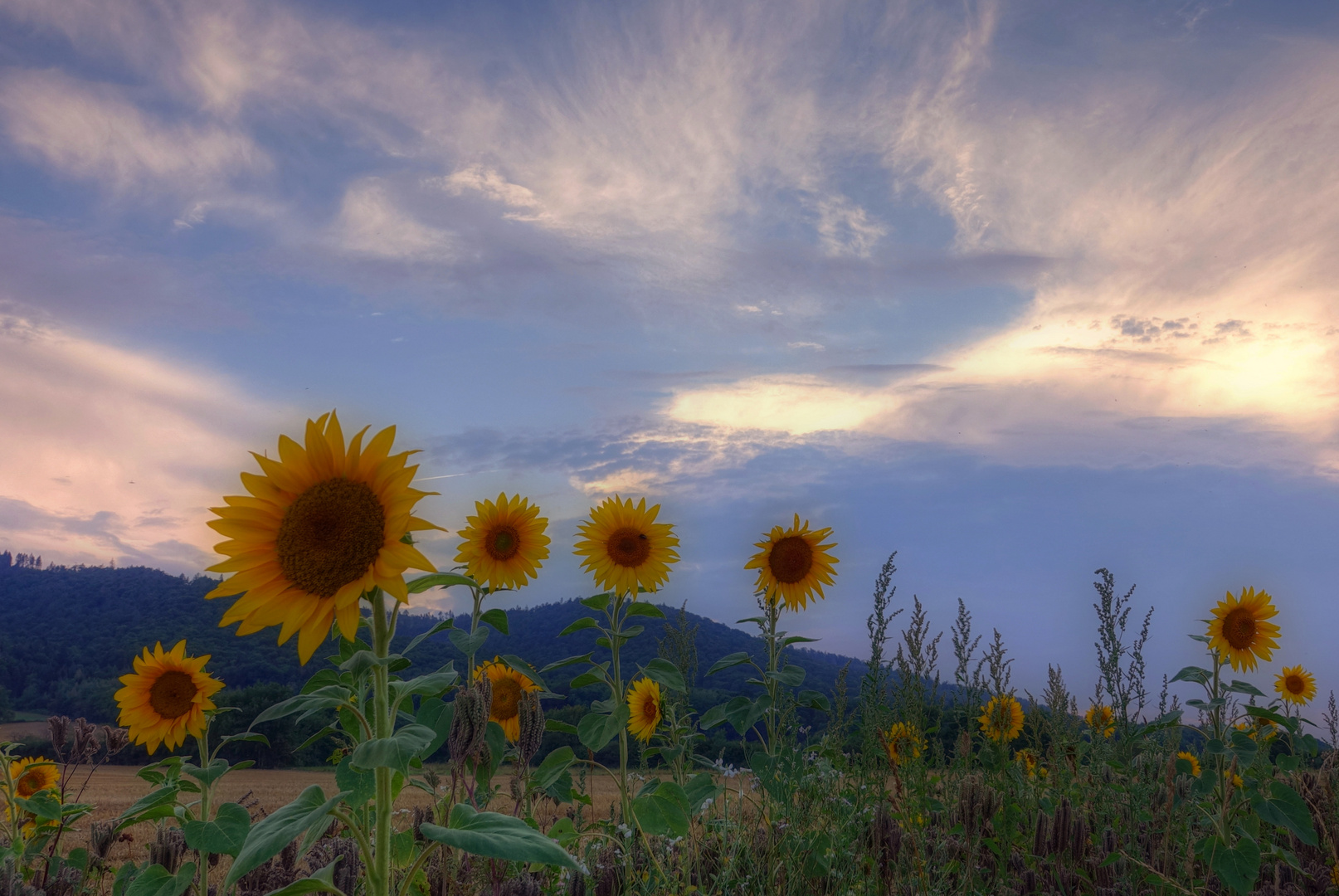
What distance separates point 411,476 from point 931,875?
129 inches

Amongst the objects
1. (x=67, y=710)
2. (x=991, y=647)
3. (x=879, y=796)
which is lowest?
(x=67, y=710)

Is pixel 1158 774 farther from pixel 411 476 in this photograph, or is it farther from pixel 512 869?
pixel 411 476

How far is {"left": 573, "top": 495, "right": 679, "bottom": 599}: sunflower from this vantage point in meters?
6.29

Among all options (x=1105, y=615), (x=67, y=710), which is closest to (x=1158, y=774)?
(x=1105, y=615)

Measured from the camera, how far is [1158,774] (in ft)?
18.8

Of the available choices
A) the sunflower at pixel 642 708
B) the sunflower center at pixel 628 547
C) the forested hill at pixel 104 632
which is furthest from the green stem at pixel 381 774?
the forested hill at pixel 104 632

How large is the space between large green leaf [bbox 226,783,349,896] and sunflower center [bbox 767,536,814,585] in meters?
4.90

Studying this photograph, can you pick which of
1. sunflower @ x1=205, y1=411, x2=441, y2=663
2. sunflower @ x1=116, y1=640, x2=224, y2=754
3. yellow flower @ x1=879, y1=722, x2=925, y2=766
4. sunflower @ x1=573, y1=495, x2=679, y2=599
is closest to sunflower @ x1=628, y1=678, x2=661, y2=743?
sunflower @ x1=573, y1=495, x2=679, y2=599

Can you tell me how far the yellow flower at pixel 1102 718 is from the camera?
6.39m

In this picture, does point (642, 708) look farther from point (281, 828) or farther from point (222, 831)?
point (281, 828)

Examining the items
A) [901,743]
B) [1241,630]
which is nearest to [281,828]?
[901,743]

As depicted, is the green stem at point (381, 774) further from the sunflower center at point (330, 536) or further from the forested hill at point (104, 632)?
the forested hill at point (104, 632)

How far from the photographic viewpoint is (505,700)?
5.07 meters

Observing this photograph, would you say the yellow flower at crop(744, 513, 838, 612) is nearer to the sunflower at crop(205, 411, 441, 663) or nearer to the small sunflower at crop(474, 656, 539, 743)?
the small sunflower at crop(474, 656, 539, 743)
